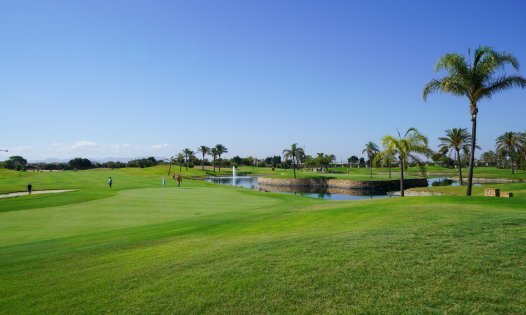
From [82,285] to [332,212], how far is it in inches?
523

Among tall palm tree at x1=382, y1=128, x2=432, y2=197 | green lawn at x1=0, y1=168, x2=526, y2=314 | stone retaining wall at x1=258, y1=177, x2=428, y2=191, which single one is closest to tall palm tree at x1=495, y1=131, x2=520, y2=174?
stone retaining wall at x1=258, y1=177, x2=428, y2=191

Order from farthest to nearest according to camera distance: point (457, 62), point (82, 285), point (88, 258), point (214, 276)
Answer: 1. point (457, 62)
2. point (88, 258)
3. point (82, 285)
4. point (214, 276)

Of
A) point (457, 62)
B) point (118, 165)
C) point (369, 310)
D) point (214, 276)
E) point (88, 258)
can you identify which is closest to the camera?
point (369, 310)

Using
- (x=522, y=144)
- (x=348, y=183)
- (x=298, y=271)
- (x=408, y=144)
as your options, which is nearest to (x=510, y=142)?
(x=522, y=144)

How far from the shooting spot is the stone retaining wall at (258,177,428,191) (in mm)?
81125

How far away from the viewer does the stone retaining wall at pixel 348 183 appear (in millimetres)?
81125

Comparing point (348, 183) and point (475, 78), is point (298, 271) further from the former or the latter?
point (348, 183)

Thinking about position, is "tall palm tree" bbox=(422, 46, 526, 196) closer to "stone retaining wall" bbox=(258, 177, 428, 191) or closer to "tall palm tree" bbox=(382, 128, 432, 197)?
"tall palm tree" bbox=(382, 128, 432, 197)

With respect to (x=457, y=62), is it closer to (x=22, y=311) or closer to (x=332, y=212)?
(x=332, y=212)

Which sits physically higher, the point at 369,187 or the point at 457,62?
the point at 457,62

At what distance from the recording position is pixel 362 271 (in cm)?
752

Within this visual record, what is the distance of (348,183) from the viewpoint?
84.8 meters

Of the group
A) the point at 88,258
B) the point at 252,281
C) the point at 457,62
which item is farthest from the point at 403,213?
the point at 457,62

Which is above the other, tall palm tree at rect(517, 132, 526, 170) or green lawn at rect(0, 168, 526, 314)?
tall palm tree at rect(517, 132, 526, 170)
